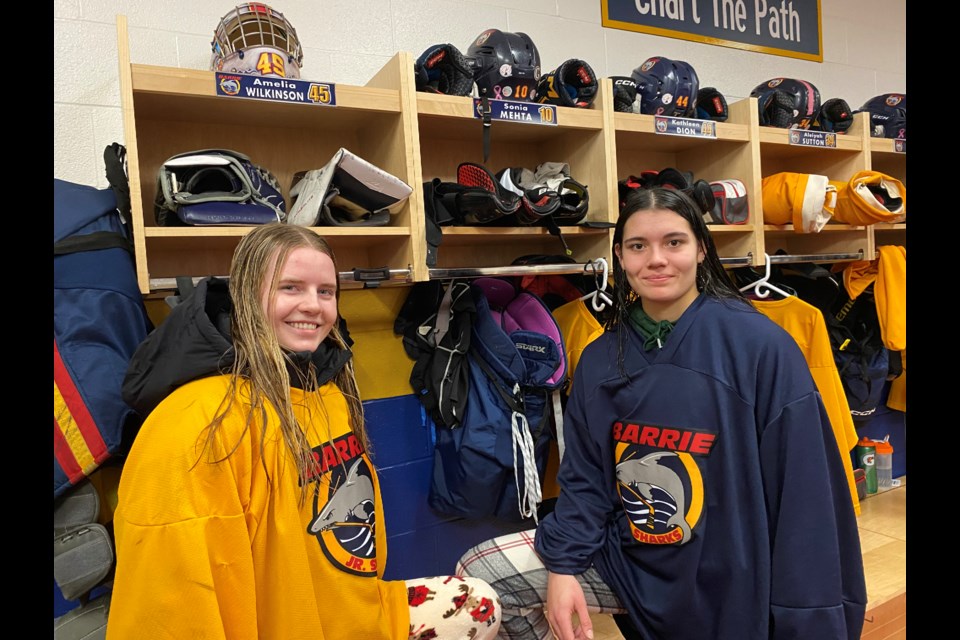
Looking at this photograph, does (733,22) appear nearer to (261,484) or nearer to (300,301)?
(300,301)

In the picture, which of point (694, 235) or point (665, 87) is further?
point (665, 87)

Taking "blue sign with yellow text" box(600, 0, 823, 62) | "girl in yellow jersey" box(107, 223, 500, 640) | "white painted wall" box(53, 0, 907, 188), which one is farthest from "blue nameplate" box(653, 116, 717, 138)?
"girl in yellow jersey" box(107, 223, 500, 640)

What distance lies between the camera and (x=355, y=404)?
5.14ft

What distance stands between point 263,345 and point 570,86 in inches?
56.8

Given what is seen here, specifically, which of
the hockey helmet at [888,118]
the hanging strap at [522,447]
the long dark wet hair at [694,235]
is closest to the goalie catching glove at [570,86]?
the long dark wet hair at [694,235]

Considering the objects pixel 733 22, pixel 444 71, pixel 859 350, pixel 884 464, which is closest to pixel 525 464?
pixel 444 71

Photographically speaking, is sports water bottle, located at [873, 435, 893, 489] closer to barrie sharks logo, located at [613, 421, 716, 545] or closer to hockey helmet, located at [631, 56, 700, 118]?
hockey helmet, located at [631, 56, 700, 118]

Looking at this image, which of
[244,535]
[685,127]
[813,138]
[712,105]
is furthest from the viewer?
[813,138]

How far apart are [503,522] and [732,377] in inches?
50.9

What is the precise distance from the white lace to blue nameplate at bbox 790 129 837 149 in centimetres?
161

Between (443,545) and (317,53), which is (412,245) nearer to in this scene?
(317,53)

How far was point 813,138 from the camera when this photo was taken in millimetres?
2676

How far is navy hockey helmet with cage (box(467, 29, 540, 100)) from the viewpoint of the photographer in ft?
6.79
